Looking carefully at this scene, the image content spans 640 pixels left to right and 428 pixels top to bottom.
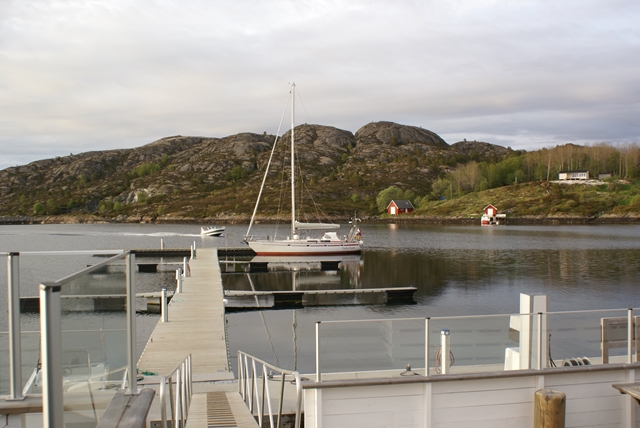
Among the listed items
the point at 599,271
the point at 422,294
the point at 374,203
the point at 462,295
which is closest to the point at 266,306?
the point at 422,294

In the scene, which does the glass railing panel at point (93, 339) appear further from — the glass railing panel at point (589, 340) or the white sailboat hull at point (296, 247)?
the white sailboat hull at point (296, 247)

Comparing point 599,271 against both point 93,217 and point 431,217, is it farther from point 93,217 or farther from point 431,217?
point 93,217

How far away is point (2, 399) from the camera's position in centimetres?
393

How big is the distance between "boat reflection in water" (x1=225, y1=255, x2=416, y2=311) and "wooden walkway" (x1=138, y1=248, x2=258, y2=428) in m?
4.36

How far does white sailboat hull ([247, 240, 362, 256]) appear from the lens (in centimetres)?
4775

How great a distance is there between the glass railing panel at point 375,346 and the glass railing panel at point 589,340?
2.15 metres

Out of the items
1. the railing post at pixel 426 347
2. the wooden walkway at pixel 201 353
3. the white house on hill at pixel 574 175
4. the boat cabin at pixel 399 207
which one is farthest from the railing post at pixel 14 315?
the white house on hill at pixel 574 175

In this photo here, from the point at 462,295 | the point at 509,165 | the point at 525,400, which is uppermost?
the point at 509,165

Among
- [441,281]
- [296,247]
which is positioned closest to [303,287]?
[441,281]

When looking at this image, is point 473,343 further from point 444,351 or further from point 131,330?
point 131,330

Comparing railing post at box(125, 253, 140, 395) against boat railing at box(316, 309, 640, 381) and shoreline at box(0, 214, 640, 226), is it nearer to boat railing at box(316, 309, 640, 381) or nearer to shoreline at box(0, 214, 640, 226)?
boat railing at box(316, 309, 640, 381)

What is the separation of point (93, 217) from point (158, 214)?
78.5 ft

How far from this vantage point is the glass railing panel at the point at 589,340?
820 cm

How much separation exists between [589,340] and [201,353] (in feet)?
28.0
